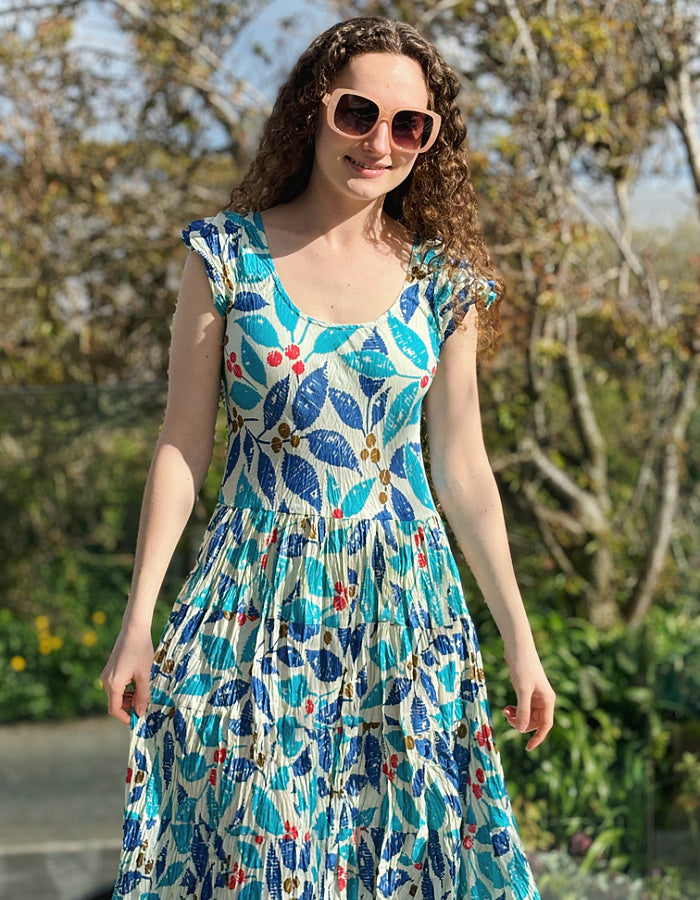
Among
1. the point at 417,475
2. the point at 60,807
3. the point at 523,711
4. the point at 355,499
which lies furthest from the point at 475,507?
the point at 60,807

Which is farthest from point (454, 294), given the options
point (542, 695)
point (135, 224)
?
point (135, 224)

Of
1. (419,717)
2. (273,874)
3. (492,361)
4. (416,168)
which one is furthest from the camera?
(492,361)

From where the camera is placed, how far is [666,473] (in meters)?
3.88

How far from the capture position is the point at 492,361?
3900 mm

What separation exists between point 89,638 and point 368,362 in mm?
2826

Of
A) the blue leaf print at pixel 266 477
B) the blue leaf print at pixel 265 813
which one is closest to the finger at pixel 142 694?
the blue leaf print at pixel 265 813

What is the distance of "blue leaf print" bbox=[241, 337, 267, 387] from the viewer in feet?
5.64

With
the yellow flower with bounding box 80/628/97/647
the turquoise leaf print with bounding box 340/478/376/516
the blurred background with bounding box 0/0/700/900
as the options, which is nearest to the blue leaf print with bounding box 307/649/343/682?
the turquoise leaf print with bounding box 340/478/376/516

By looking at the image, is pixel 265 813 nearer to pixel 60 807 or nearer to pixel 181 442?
pixel 181 442

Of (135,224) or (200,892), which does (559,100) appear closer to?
(135,224)

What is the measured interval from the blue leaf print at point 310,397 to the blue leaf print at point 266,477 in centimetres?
8

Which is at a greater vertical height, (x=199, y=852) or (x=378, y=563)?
(x=378, y=563)

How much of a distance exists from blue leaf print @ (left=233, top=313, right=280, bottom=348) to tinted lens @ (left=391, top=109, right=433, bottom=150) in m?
0.35

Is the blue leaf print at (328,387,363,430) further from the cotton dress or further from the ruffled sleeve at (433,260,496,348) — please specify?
the ruffled sleeve at (433,260,496,348)
